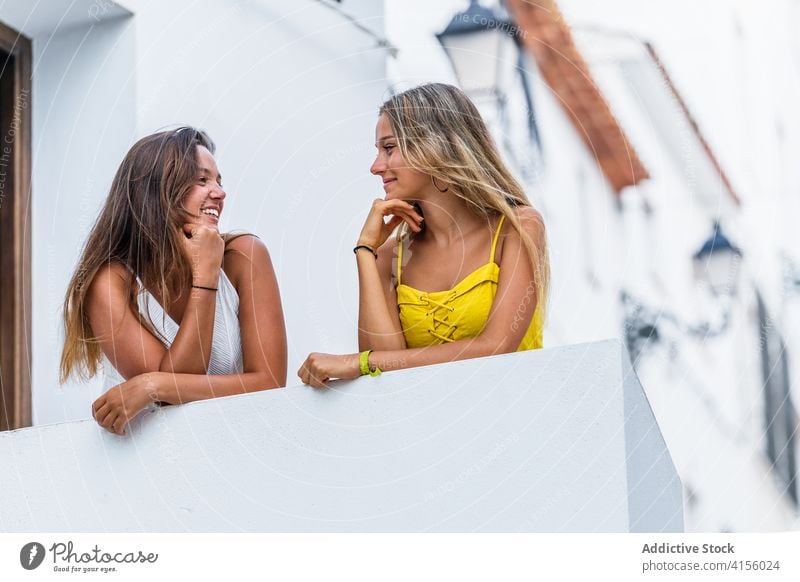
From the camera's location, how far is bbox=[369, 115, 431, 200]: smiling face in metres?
2.70

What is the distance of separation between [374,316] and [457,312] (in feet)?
0.50

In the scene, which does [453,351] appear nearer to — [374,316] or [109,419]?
[374,316]

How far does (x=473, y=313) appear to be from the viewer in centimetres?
256

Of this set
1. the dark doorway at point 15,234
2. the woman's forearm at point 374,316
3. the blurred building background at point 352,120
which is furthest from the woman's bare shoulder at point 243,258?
the dark doorway at point 15,234

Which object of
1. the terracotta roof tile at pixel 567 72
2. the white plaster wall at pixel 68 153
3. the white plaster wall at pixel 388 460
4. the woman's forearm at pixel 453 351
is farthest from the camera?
the terracotta roof tile at pixel 567 72

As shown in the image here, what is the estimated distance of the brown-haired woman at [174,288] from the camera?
2619mm

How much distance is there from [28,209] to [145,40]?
1.68 ft

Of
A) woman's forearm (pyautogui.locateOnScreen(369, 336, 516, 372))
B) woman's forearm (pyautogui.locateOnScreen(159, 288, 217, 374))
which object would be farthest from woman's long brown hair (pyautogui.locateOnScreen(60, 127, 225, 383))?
woman's forearm (pyautogui.locateOnScreen(369, 336, 516, 372))

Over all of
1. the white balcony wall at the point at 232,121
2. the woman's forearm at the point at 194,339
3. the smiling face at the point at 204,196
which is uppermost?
the white balcony wall at the point at 232,121

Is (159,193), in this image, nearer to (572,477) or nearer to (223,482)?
(223,482)

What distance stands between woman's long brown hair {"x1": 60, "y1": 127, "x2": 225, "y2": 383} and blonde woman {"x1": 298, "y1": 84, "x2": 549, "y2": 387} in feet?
1.28

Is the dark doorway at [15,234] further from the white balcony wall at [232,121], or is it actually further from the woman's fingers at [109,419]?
the woman's fingers at [109,419]

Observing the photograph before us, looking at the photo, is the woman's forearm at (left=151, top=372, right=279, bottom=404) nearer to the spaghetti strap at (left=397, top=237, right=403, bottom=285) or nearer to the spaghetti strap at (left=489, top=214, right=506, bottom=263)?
the spaghetti strap at (left=397, top=237, right=403, bottom=285)

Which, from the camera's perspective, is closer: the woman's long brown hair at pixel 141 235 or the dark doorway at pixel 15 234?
the woman's long brown hair at pixel 141 235
